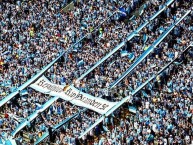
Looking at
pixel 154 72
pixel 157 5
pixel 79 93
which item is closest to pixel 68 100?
pixel 79 93

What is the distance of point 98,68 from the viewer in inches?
2709

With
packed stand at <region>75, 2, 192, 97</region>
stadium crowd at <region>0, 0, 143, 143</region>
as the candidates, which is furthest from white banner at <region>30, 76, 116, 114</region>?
stadium crowd at <region>0, 0, 143, 143</region>

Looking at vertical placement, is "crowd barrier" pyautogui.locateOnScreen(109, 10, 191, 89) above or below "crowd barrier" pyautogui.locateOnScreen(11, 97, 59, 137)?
above

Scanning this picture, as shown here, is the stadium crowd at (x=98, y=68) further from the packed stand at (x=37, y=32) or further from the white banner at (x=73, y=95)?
the white banner at (x=73, y=95)

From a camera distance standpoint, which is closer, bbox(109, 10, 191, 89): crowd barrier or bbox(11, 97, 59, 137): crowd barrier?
bbox(11, 97, 59, 137): crowd barrier

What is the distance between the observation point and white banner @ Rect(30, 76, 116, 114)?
213 ft

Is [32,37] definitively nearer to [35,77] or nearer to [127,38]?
[35,77]

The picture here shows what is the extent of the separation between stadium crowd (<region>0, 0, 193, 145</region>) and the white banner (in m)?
0.45

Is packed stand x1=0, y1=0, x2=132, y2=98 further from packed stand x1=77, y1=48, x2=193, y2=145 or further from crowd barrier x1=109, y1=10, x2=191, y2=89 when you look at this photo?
packed stand x1=77, y1=48, x2=193, y2=145

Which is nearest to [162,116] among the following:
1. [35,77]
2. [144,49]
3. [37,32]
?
[144,49]

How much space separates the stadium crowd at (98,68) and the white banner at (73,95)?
455 millimetres

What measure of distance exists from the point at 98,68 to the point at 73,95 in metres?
3.03

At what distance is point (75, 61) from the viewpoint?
70.7 metres

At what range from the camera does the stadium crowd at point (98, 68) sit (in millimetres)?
61281
